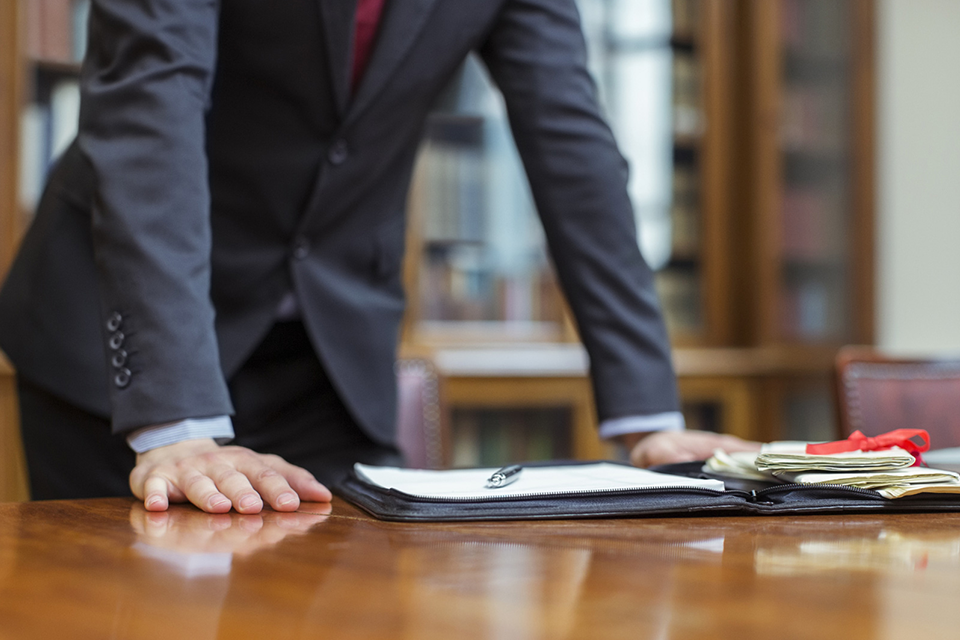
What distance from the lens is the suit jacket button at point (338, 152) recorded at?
3.87 feet

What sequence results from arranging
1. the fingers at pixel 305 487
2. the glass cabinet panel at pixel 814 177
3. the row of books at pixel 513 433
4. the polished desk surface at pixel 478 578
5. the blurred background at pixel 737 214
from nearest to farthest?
the polished desk surface at pixel 478 578 → the fingers at pixel 305 487 → the row of books at pixel 513 433 → the blurred background at pixel 737 214 → the glass cabinet panel at pixel 814 177

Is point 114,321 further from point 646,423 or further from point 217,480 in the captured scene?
point 646,423

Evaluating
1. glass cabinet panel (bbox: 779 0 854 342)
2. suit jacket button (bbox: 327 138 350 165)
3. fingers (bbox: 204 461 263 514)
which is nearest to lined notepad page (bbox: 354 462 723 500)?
fingers (bbox: 204 461 263 514)

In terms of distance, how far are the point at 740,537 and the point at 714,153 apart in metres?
3.20

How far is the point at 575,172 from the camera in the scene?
1.25 m

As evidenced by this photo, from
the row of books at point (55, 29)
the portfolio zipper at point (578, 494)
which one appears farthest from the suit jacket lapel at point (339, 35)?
the row of books at point (55, 29)

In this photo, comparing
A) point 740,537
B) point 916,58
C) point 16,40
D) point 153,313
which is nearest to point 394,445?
point 153,313

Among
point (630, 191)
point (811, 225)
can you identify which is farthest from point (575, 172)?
point (811, 225)

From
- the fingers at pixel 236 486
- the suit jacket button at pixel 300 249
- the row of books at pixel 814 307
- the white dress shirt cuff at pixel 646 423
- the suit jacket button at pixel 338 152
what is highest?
the suit jacket button at pixel 338 152

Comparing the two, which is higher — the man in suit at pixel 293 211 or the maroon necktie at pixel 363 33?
the maroon necktie at pixel 363 33

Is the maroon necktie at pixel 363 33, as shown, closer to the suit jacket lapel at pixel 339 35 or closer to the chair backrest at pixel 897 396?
the suit jacket lapel at pixel 339 35

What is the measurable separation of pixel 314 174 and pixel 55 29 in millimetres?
2142

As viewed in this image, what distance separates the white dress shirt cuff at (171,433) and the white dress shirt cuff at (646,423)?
514 mm

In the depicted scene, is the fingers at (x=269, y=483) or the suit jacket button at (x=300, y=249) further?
the suit jacket button at (x=300, y=249)
